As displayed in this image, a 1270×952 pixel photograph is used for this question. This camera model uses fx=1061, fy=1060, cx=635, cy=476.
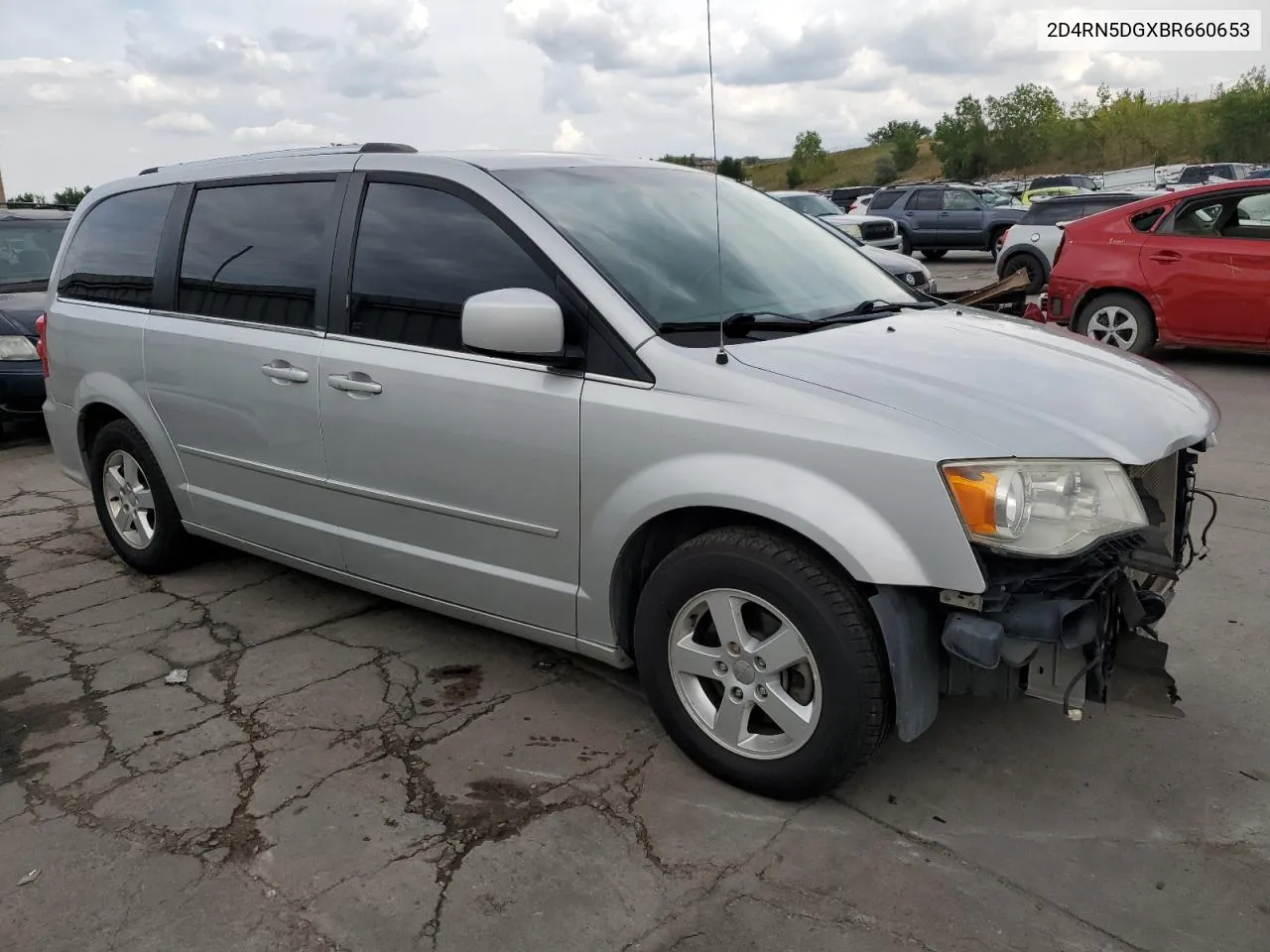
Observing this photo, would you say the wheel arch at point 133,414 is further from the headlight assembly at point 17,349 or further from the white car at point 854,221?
the white car at point 854,221

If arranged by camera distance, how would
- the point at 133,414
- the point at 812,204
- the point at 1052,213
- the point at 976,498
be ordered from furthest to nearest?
the point at 812,204
the point at 1052,213
the point at 133,414
the point at 976,498

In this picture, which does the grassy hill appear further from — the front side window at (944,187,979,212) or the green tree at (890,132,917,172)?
the front side window at (944,187,979,212)

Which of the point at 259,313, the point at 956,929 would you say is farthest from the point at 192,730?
the point at 956,929

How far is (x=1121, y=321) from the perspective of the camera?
9.23 meters

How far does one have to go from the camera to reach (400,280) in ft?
11.8

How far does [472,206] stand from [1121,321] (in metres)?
7.51

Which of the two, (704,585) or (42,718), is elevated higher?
(704,585)

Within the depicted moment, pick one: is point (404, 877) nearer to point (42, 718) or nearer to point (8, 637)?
point (42, 718)

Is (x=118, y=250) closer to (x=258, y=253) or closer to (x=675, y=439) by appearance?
(x=258, y=253)

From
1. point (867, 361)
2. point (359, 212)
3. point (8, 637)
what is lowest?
point (8, 637)

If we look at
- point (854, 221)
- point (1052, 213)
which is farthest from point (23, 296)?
point (1052, 213)

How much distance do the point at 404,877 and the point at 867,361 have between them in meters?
1.83

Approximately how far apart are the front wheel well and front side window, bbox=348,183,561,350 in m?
0.80

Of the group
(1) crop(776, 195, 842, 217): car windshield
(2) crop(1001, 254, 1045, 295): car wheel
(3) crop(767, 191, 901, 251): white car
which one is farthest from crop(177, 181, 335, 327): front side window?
(1) crop(776, 195, 842, 217): car windshield
